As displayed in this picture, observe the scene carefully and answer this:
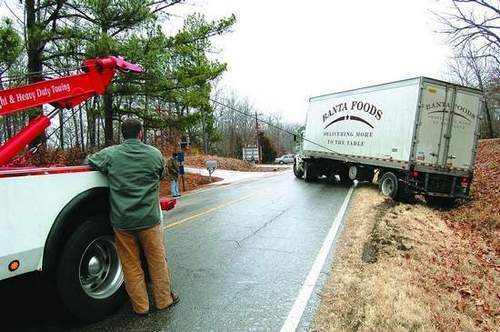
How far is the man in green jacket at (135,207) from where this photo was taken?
14.0 feet

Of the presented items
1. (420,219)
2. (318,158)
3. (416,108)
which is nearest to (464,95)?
(416,108)

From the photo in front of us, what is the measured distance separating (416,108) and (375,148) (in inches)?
116

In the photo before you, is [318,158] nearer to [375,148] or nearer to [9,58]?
[375,148]

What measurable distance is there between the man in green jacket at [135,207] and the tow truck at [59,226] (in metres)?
0.17

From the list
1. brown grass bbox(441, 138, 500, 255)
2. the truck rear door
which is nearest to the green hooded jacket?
brown grass bbox(441, 138, 500, 255)

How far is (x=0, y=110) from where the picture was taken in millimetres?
4949

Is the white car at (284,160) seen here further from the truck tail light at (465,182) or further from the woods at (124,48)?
the truck tail light at (465,182)

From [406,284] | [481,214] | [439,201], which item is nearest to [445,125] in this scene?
[439,201]

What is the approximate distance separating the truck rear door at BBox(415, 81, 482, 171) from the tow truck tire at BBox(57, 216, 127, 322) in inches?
477

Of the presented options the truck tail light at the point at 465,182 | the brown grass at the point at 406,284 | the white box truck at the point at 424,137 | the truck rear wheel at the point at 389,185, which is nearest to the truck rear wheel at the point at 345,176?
the white box truck at the point at 424,137

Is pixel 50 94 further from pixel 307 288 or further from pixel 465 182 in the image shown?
pixel 465 182

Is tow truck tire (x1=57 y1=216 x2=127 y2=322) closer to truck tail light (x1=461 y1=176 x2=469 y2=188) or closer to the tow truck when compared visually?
the tow truck

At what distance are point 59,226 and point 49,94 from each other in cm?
204

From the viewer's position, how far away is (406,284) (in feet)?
18.2
